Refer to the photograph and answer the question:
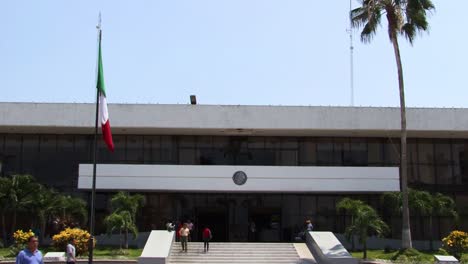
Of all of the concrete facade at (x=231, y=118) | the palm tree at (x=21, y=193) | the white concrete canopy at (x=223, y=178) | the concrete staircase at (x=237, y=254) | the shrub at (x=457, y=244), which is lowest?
the concrete staircase at (x=237, y=254)

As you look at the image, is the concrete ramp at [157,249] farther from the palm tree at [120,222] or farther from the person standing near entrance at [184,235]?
the palm tree at [120,222]

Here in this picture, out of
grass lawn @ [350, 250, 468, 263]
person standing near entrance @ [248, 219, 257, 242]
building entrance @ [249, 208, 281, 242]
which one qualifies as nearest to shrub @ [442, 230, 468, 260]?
grass lawn @ [350, 250, 468, 263]

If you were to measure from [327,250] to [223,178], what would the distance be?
964cm

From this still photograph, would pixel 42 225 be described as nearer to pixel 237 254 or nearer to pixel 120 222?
pixel 120 222

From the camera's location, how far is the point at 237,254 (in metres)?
30.0

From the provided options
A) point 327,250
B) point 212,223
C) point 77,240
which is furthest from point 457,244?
point 77,240

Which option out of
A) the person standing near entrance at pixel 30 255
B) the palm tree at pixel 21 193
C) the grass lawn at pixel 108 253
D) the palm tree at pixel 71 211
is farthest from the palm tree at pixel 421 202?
the person standing near entrance at pixel 30 255

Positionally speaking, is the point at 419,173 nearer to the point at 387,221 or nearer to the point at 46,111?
the point at 387,221

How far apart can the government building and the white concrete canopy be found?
55mm

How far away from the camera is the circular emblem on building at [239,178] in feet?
119

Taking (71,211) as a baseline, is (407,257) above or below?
below

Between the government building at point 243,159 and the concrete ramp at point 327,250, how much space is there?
5896 mm

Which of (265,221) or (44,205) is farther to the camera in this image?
(265,221)

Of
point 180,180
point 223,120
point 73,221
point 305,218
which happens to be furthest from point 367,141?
point 73,221
